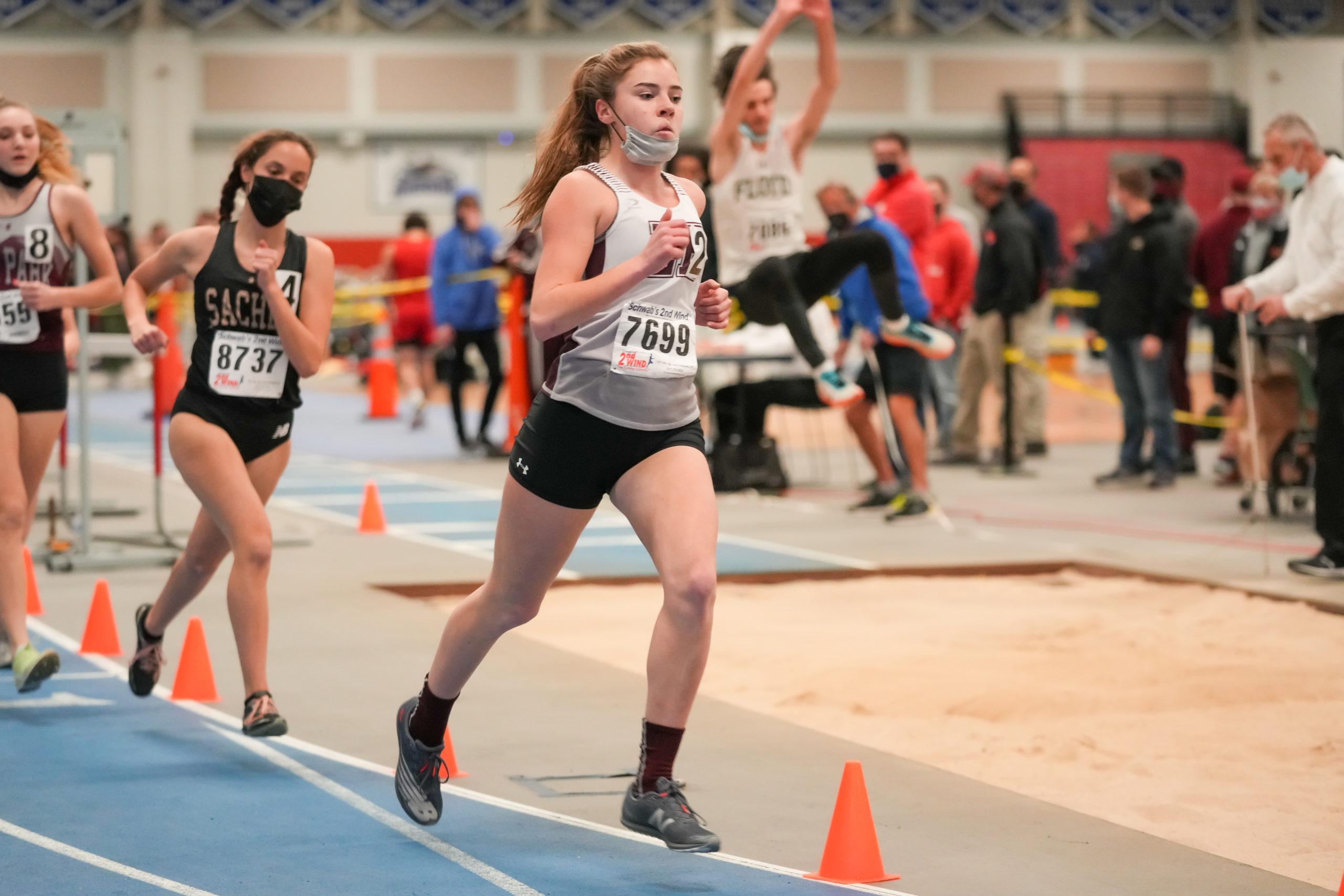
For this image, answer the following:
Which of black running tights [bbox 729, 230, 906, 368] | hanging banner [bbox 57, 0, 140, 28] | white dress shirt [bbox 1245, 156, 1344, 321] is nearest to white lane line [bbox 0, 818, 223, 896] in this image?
white dress shirt [bbox 1245, 156, 1344, 321]

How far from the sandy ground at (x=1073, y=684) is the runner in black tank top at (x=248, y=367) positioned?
6.40 ft

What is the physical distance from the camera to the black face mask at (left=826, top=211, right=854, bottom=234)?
455 inches

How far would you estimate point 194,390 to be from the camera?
5.54 meters

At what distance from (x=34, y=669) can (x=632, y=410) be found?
9.31 ft

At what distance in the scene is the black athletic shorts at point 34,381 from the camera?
6.26 metres

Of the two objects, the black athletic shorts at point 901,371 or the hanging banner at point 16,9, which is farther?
the hanging banner at point 16,9

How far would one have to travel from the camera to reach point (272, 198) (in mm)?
5488

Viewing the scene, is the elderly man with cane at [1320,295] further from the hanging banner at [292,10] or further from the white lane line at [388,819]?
the hanging banner at [292,10]

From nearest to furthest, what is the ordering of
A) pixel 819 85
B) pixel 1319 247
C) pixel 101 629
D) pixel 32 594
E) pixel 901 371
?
pixel 101 629
pixel 32 594
pixel 1319 247
pixel 819 85
pixel 901 371

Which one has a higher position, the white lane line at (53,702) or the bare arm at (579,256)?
the bare arm at (579,256)

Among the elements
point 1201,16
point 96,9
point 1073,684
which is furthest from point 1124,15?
point 1073,684

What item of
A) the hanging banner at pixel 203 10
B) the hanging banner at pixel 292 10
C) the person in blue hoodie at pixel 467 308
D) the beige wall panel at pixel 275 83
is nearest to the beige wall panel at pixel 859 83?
the beige wall panel at pixel 275 83

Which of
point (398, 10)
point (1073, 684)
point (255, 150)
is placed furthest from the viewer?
point (398, 10)

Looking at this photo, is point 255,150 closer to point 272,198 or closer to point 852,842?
point 272,198
